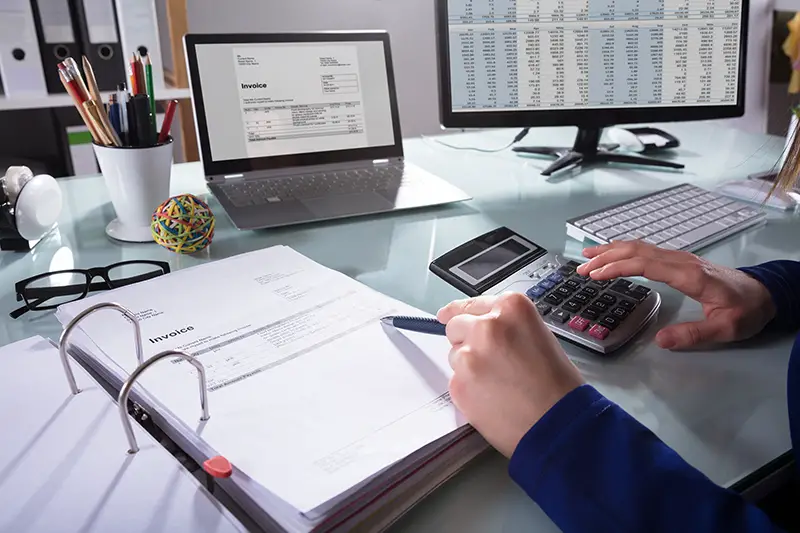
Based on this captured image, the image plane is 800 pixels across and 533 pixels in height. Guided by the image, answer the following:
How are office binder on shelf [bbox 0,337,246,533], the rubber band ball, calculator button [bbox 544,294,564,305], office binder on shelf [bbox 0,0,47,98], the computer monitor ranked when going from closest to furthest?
office binder on shelf [bbox 0,337,246,533]
calculator button [bbox 544,294,564,305]
the rubber band ball
the computer monitor
office binder on shelf [bbox 0,0,47,98]

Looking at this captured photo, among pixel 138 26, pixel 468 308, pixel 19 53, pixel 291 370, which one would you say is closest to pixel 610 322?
pixel 468 308

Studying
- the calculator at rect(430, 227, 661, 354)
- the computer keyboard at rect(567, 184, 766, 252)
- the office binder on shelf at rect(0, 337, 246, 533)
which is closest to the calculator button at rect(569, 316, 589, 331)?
the calculator at rect(430, 227, 661, 354)

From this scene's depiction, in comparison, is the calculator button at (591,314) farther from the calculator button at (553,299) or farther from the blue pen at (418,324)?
the blue pen at (418,324)

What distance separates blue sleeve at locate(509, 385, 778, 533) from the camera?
399 mm

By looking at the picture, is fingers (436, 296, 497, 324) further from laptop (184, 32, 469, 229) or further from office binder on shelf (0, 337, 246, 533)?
laptop (184, 32, 469, 229)

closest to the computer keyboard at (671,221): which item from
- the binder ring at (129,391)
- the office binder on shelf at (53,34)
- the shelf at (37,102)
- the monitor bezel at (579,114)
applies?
the monitor bezel at (579,114)

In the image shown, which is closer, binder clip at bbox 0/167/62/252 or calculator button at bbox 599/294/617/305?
calculator button at bbox 599/294/617/305

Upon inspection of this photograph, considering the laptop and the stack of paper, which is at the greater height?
the laptop

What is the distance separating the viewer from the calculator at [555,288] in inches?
23.0

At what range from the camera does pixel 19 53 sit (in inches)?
61.7

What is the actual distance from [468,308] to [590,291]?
0.17 meters

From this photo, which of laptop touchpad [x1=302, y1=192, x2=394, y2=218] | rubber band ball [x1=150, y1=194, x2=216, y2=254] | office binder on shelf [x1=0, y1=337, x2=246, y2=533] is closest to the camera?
office binder on shelf [x1=0, y1=337, x2=246, y2=533]

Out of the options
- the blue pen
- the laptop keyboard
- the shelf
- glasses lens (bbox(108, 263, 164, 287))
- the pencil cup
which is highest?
the shelf

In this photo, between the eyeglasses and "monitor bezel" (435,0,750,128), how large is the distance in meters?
0.55
